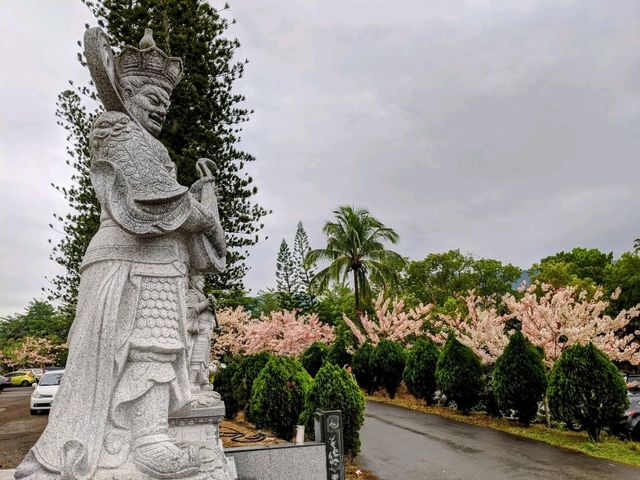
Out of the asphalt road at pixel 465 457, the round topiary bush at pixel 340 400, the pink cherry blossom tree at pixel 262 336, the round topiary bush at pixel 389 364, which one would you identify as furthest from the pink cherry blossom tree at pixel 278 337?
the round topiary bush at pixel 340 400

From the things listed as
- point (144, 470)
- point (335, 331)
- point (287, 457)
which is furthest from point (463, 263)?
point (144, 470)

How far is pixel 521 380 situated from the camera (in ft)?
30.5

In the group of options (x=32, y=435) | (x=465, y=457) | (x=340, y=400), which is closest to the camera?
(x=340, y=400)

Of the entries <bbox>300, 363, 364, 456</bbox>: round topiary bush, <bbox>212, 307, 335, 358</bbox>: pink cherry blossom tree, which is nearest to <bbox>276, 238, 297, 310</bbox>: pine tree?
<bbox>212, 307, 335, 358</bbox>: pink cherry blossom tree

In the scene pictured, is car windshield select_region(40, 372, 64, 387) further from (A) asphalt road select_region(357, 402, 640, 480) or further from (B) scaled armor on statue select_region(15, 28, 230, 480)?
(B) scaled armor on statue select_region(15, 28, 230, 480)

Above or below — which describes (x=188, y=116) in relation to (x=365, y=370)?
above

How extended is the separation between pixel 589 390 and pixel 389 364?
22.2ft

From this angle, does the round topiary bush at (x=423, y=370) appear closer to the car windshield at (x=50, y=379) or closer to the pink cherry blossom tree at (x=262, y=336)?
the pink cherry blossom tree at (x=262, y=336)

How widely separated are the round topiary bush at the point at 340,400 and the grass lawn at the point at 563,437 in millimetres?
3625

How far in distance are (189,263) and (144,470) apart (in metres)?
1.37

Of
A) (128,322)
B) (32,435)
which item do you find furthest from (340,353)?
(128,322)

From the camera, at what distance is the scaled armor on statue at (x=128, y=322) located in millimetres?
2514

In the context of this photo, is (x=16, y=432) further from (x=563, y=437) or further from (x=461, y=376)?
(x=563, y=437)

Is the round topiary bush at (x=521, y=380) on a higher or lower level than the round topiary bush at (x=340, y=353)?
lower
